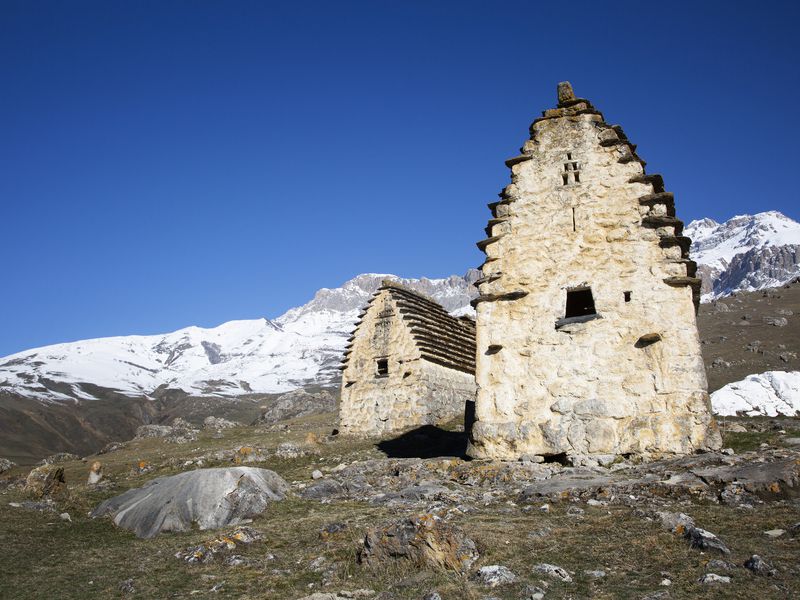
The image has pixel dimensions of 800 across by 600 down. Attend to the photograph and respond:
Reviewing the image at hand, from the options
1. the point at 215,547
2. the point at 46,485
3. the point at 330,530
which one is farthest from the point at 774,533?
the point at 46,485

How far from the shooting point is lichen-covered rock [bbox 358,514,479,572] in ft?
23.9

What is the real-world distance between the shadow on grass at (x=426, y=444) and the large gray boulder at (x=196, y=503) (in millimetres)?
6265

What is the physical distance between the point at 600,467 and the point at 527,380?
2541mm

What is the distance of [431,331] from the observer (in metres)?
29.4

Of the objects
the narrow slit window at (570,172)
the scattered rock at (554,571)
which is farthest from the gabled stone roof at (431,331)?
the scattered rock at (554,571)

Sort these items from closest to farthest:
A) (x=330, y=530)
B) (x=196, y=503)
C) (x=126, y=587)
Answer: (x=126, y=587) < (x=330, y=530) < (x=196, y=503)

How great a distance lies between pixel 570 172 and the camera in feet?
51.3

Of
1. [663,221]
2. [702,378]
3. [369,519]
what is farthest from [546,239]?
[369,519]

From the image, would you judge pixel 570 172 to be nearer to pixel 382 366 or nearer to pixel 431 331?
pixel 431 331

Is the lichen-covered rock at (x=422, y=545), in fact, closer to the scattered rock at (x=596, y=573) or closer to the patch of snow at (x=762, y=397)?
the scattered rock at (x=596, y=573)

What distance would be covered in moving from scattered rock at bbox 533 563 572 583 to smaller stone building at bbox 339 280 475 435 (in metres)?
19.7

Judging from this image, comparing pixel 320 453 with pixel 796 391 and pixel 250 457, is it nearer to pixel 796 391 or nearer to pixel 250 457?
pixel 250 457

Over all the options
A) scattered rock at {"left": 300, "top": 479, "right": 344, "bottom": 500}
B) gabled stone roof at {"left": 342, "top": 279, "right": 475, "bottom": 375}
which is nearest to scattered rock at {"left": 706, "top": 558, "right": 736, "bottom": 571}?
scattered rock at {"left": 300, "top": 479, "right": 344, "bottom": 500}

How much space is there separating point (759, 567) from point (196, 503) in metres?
8.74
